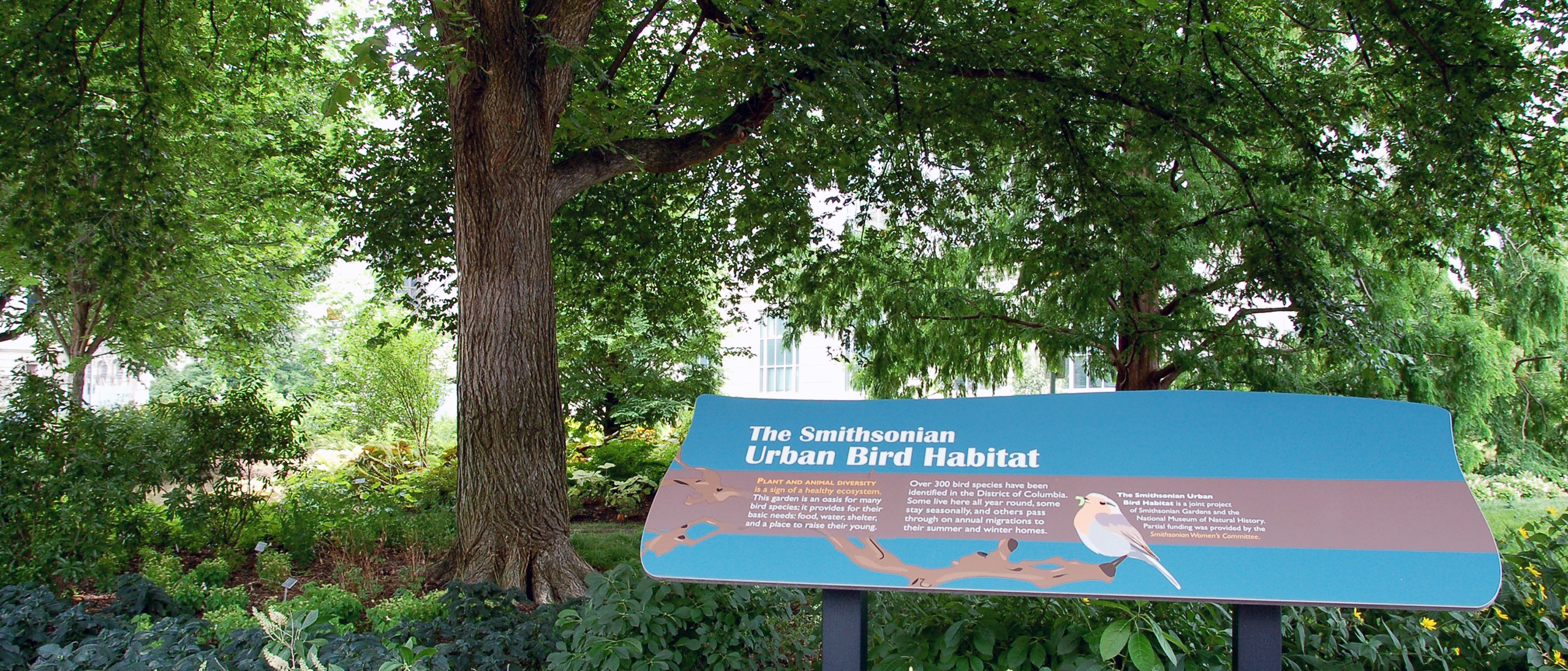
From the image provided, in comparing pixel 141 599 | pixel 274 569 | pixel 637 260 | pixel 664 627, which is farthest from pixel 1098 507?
pixel 637 260

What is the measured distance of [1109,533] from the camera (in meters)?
2.49

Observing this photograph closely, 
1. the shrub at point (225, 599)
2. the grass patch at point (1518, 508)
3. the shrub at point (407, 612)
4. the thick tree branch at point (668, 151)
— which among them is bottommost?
the grass patch at point (1518, 508)

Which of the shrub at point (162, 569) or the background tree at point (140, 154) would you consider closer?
the shrub at point (162, 569)

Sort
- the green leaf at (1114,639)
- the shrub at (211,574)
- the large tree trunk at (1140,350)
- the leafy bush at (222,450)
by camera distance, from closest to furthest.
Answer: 1. the green leaf at (1114,639)
2. the shrub at (211,574)
3. the leafy bush at (222,450)
4. the large tree trunk at (1140,350)

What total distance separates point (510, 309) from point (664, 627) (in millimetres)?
3134

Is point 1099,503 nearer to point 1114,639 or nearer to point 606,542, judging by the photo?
point 1114,639

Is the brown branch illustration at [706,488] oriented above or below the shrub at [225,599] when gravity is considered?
above

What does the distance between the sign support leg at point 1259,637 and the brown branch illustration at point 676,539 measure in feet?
4.85

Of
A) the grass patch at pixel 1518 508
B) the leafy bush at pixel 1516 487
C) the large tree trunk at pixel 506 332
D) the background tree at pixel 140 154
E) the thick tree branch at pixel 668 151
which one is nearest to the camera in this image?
the large tree trunk at pixel 506 332

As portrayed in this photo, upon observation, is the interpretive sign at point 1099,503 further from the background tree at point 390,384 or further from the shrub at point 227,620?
the background tree at point 390,384

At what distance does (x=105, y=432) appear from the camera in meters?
5.80

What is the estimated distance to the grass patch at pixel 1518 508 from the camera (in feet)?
35.6

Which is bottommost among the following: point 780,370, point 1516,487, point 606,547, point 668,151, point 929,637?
point 1516,487

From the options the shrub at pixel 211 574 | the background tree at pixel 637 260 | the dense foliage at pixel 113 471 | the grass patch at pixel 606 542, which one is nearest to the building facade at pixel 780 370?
the grass patch at pixel 606 542
